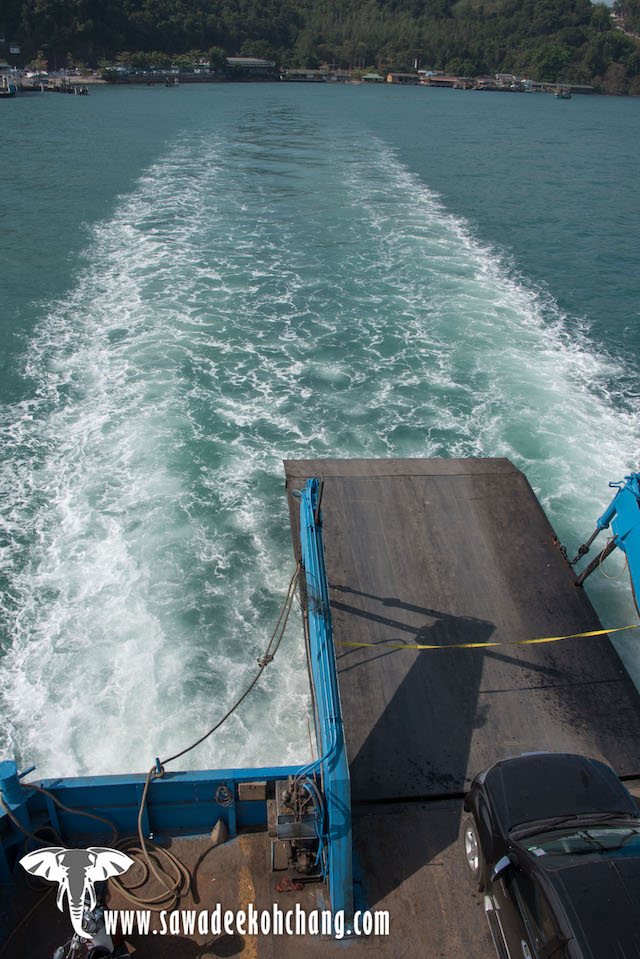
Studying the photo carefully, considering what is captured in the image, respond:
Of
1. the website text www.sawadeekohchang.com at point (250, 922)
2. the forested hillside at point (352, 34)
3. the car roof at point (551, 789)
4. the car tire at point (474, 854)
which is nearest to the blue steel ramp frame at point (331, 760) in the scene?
the website text www.sawadeekohchang.com at point (250, 922)

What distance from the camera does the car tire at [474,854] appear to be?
21.6ft

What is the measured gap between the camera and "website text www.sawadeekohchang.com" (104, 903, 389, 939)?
6281 mm

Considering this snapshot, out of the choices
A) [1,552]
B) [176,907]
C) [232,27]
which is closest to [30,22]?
[232,27]

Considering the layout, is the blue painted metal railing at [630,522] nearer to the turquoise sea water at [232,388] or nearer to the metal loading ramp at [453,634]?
the metal loading ramp at [453,634]

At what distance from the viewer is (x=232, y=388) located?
61.7 ft

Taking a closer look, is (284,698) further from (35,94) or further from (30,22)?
(30,22)

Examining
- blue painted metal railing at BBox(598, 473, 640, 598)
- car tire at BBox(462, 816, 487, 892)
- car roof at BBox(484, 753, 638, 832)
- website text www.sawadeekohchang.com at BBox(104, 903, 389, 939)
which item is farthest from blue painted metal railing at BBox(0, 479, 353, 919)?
blue painted metal railing at BBox(598, 473, 640, 598)

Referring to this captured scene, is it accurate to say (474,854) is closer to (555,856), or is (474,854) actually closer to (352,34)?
(555,856)

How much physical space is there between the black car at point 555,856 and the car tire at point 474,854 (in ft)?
0.03

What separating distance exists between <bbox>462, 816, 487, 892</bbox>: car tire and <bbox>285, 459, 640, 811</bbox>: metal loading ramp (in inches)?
30.9

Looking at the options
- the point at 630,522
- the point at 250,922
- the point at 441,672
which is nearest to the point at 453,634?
the point at 441,672

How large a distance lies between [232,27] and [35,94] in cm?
6243

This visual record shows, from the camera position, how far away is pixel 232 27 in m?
136

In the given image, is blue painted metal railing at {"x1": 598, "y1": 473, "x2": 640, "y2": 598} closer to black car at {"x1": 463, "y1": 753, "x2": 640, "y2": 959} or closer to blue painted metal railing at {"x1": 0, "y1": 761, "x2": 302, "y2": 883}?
black car at {"x1": 463, "y1": 753, "x2": 640, "y2": 959}
